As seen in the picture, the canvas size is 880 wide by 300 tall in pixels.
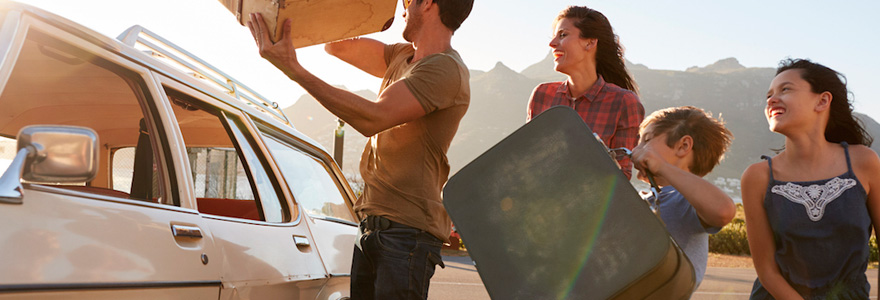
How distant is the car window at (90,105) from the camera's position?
2.58m

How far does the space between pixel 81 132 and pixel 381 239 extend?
1079 millimetres

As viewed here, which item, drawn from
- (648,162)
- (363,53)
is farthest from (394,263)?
(363,53)

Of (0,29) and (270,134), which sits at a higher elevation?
(0,29)

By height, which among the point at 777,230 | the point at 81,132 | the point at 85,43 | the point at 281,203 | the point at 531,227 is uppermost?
the point at 85,43

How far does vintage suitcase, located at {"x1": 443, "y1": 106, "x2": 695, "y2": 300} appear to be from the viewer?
151 centimetres

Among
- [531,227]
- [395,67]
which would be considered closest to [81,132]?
[531,227]

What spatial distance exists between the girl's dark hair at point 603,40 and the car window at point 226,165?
1.56 m

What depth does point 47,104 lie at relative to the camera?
3.37m

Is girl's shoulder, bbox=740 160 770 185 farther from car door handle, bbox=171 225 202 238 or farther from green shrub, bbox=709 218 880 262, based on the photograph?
green shrub, bbox=709 218 880 262

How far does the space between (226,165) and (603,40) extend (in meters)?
2.62

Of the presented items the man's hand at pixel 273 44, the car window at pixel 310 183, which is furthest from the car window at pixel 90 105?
the car window at pixel 310 183

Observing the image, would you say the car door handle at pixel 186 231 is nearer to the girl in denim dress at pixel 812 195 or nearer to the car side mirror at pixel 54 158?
the car side mirror at pixel 54 158

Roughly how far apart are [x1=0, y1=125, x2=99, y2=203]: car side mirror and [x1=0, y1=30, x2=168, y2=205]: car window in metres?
0.61

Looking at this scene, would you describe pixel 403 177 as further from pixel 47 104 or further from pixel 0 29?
pixel 47 104
